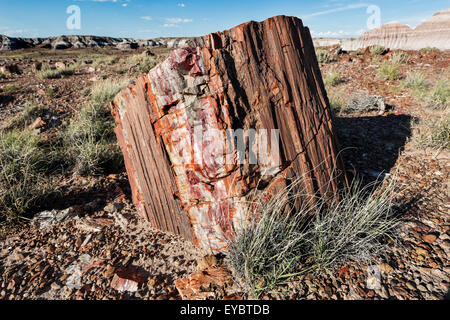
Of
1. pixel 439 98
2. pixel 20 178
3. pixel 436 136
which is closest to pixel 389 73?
pixel 439 98

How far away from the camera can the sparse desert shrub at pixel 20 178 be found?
2.60 m

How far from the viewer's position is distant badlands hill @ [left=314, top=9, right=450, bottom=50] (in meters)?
11.7

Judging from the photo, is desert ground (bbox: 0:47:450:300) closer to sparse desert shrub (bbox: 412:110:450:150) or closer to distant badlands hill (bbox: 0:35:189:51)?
sparse desert shrub (bbox: 412:110:450:150)

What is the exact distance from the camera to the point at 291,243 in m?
1.60

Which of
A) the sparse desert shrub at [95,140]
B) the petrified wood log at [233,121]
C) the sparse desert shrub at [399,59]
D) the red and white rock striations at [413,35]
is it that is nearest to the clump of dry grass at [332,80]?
the sparse desert shrub at [399,59]

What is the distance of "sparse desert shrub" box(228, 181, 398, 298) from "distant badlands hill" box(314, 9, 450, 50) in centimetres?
1410

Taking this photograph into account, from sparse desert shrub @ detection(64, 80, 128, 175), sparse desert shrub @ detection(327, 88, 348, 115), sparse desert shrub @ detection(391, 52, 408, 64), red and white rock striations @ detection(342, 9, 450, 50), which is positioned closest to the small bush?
sparse desert shrub @ detection(327, 88, 348, 115)

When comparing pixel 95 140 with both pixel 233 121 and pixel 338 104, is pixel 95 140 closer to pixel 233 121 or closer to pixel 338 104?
pixel 233 121

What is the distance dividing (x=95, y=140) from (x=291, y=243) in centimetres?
406

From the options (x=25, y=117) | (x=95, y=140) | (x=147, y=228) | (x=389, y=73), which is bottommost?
(x=147, y=228)

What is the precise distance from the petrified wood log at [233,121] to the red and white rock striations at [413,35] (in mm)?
13881

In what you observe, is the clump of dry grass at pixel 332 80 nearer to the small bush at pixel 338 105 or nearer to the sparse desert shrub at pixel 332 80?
the sparse desert shrub at pixel 332 80

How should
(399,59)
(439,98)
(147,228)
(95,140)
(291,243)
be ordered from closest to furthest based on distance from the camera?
1. (291,243)
2. (147,228)
3. (95,140)
4. (439,98)
5. (399,59)
